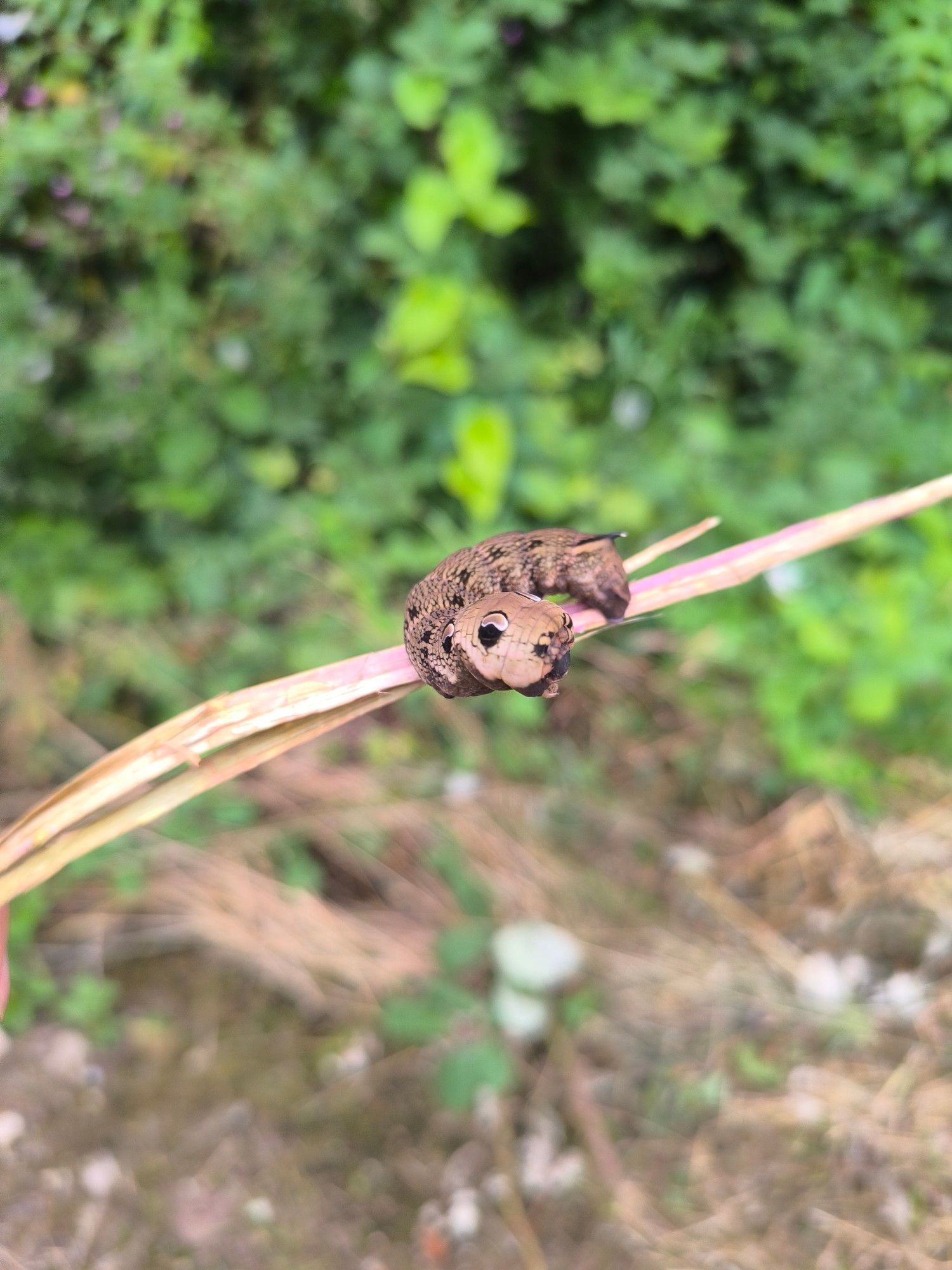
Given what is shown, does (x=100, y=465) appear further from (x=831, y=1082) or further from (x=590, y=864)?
(x=831, y=1082)

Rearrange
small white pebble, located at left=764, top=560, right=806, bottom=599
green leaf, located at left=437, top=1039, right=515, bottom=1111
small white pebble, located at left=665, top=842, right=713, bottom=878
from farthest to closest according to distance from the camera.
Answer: small white pebble, located at left=665, top=842, right=713, bottom=878, small white pebble, located at left=764, top=560, right=806, bottom=599, green leaf, located at left=437, top=1039, right=515, bottom=1111

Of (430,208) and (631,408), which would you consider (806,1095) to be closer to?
(631,408)

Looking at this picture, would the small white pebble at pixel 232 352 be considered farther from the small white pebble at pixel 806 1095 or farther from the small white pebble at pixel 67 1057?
the small white pebble at pixel 806 1095

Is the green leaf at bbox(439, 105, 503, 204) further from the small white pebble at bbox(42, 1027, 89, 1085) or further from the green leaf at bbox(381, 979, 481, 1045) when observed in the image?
the small white pebble at bbox(42, 1027, 89, 1085)

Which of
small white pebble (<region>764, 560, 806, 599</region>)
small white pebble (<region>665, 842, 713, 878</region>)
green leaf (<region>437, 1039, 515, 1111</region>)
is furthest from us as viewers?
small white pebble (<region>665, 842, 713, 878</region>)

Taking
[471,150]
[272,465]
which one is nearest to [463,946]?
[272,465]

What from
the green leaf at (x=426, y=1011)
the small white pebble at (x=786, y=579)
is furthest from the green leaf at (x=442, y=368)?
the green leaf at (x=426, y=1011)

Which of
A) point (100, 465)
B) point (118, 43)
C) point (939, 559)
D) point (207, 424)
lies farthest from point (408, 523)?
point (939, 559)

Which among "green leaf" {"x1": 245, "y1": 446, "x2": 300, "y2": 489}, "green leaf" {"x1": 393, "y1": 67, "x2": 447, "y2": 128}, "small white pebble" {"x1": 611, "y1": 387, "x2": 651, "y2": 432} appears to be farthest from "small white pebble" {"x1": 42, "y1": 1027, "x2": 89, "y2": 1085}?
"green leaf" {"x1": 393, "y1": 67, "x2": 447, "y2": 128}
